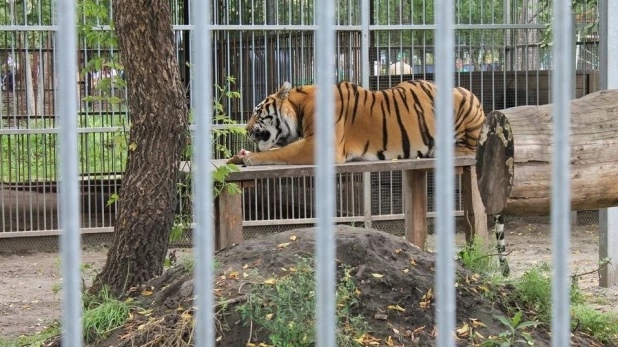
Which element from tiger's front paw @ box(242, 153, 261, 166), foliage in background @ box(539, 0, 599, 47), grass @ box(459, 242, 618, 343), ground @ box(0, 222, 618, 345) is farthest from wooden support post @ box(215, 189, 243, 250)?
foliage in background @ box(539, 0, 599, 47)

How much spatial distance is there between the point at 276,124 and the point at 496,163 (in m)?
4.55

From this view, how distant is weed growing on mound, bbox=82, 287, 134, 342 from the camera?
4.69m

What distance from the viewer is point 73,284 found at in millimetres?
1572

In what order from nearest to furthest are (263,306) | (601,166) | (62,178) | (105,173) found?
(62,178) → (601,166) → (263,306) → (105,173)

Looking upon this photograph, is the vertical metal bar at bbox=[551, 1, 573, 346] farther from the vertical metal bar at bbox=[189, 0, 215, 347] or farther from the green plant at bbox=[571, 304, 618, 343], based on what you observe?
the green plant at bbox=[571, 304, 618, 343]

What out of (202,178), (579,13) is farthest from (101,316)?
(579,13)

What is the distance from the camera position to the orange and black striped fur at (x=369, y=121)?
7926 mm

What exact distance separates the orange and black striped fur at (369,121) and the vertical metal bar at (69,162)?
601cm

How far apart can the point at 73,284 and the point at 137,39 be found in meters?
3.89

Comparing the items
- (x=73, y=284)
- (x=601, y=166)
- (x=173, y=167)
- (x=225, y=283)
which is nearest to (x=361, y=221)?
(x=173, y=167)

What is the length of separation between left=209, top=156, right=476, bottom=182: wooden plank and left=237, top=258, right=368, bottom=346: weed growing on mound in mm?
2449

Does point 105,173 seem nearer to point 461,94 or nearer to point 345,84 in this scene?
point 345,84

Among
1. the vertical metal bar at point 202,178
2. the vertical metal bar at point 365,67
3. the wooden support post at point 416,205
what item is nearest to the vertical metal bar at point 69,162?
the vertical metal bar at point 202,178

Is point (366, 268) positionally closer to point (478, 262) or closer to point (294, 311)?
point (294, 311)
